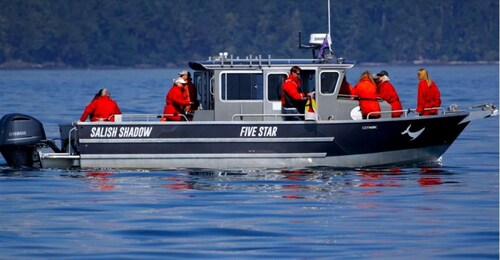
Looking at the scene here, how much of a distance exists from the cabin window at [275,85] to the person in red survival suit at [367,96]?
1.40 metres

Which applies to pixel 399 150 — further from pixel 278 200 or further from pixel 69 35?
pixel 69 35

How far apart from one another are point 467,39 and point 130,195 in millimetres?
169413

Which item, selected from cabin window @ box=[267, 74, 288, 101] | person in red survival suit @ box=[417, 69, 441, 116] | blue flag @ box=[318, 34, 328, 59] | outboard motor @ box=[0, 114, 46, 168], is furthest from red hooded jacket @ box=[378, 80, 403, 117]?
outboard motor @ box=[0, 114, 46, 168]

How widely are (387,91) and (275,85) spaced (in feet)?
7.01

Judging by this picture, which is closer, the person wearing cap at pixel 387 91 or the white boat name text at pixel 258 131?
the white boat name text at pixel 258 131

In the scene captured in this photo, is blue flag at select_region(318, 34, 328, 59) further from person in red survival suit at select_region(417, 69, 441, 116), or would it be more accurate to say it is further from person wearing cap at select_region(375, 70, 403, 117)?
person in red survival suit at select_region(417, 69, 441, 116)

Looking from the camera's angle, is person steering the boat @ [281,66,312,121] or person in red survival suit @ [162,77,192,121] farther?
person in red survival suit @ [162,77,192,121]

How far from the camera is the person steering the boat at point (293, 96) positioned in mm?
28688

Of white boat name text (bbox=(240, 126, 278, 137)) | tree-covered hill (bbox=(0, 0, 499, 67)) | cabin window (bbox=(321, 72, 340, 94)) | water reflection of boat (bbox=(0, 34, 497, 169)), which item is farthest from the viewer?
tree-covered hill (bbox=(0, 0, 499, 67))

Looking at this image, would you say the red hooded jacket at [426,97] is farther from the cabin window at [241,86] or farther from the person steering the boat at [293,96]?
the cabin window at [241,86]

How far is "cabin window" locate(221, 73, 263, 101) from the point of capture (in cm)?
2933

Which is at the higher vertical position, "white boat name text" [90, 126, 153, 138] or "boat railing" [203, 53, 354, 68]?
"boat railing" [203, 53, 354, 68]

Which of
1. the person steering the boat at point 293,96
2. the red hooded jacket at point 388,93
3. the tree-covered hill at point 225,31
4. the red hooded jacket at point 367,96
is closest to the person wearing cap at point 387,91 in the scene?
the red hooded jacket at point 388,93

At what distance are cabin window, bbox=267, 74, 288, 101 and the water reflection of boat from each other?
19 millimetres
